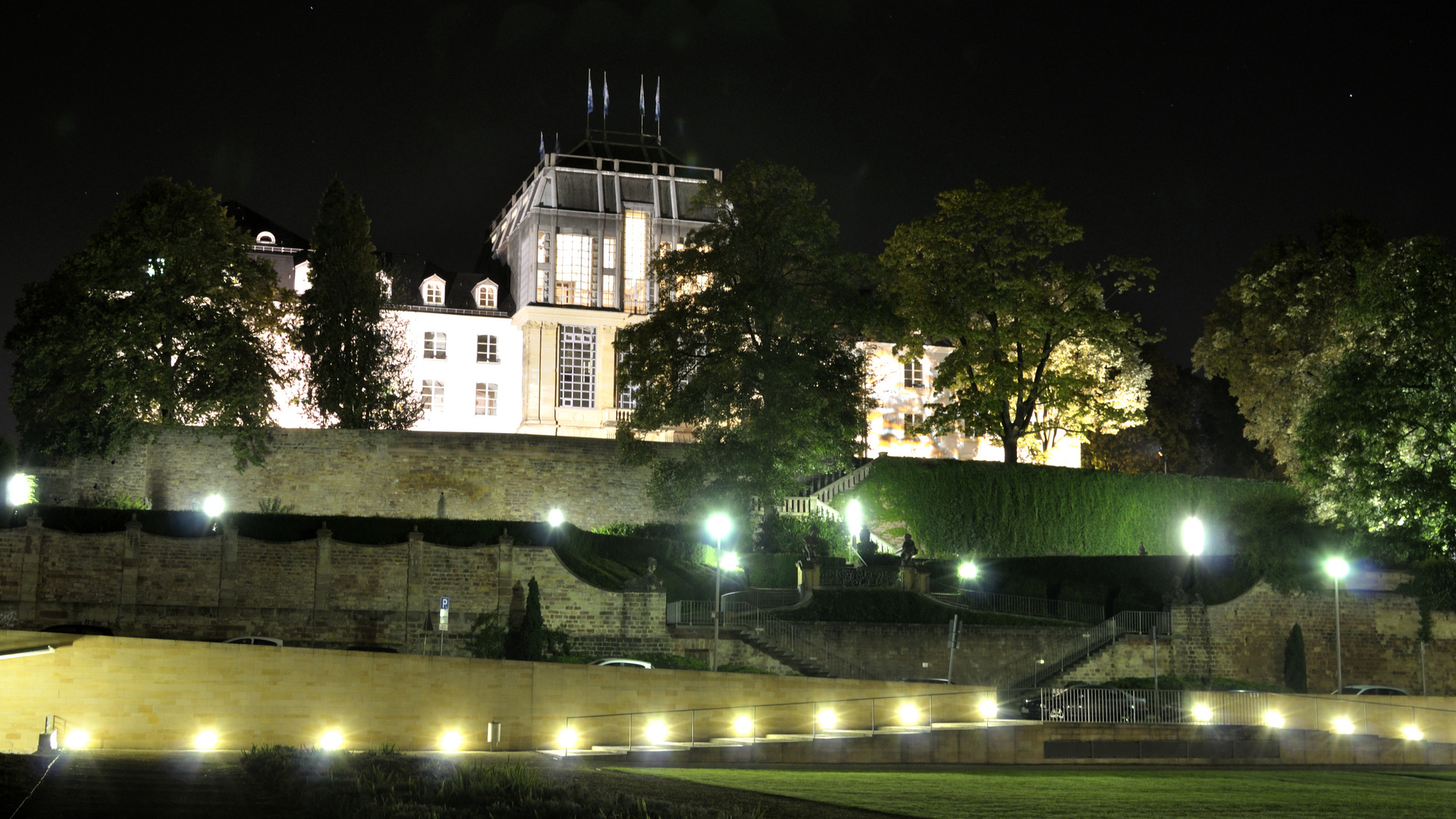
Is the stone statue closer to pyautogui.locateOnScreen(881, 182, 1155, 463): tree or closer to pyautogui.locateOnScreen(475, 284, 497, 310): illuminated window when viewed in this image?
pyautogui.locateOnScreen(881, 182, 1155, 463): tree

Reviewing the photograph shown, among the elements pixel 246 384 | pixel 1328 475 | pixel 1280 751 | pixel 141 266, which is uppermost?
pixel 141 266

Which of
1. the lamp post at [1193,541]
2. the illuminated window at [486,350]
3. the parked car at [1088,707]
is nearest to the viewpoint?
the parked car at [1088,707]

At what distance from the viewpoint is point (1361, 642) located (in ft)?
116

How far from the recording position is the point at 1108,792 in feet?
64.5

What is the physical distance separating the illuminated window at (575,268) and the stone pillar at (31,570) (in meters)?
29.0

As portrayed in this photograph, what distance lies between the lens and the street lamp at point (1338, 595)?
32969mm

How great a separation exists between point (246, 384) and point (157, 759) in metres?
20.5

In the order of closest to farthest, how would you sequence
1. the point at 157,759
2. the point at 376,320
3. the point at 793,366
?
the point at 157,759 → the point at 793,366 → the point at 376,320

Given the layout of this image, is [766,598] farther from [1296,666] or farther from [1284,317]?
[1284,317]

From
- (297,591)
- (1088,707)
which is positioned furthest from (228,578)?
(1088,707)

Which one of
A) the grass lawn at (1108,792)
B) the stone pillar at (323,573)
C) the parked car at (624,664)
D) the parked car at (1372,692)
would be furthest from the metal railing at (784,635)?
the parked car at (1372,692)

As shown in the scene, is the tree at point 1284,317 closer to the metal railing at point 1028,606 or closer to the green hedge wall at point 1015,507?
the green hedge wall at point 1015,507

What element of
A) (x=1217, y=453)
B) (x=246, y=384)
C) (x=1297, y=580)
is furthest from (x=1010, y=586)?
(x=1217, y=453)

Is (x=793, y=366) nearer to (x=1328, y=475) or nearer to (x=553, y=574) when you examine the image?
(x=553, y=574)
